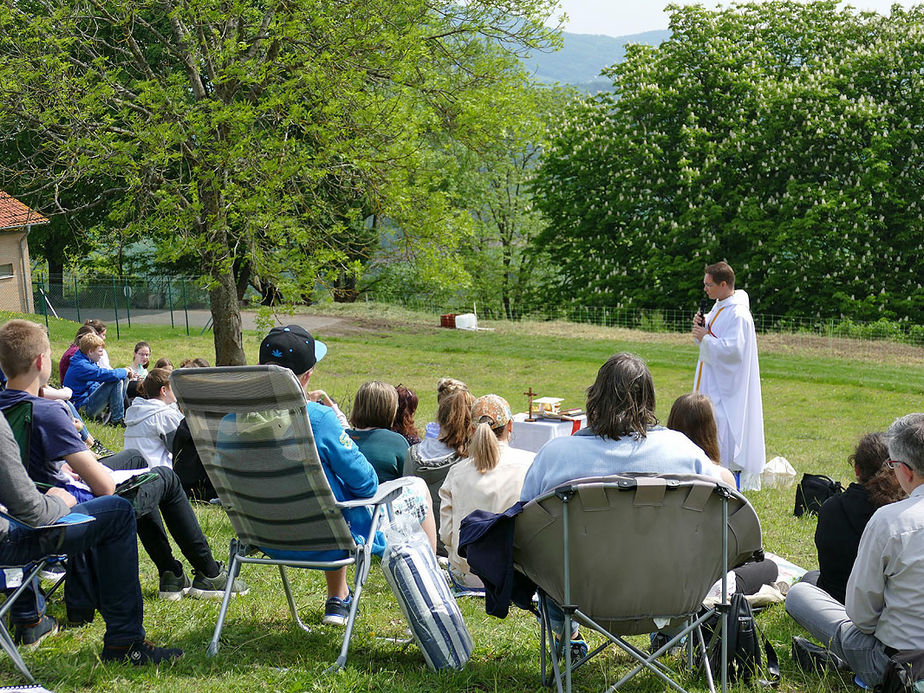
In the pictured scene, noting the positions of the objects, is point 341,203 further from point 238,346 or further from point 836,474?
point 836,474

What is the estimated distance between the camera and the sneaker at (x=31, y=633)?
4.38 m

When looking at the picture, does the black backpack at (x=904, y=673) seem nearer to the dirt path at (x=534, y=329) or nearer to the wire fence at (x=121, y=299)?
the dirt path at (x=534, y=329)

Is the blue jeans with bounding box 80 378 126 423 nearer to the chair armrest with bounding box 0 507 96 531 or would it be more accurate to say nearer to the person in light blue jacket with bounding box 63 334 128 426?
the person in light blue jacket with bounding box 63 334 128 426

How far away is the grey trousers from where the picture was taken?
12.5 feet

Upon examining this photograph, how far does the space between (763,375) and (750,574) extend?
1632 cm

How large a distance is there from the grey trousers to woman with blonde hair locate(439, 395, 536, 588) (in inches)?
62.0

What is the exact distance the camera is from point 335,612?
Result: 477 centimetres

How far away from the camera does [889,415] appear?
16.1m

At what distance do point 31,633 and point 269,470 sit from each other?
1.37 m

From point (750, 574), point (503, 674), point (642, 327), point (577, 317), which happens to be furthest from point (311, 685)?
point (577, 317)

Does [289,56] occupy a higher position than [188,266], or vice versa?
[289,56]

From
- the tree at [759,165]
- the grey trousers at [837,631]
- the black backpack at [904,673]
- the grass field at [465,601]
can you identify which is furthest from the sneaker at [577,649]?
the tree at [759,165]

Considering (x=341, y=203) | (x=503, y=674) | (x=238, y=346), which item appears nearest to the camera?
(x=503, y=674)

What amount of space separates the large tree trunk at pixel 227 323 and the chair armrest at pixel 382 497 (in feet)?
28.0
